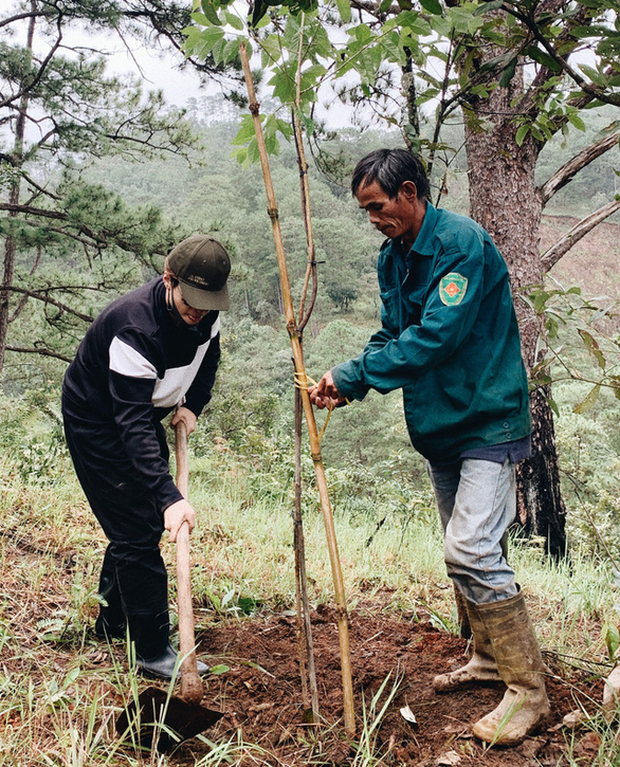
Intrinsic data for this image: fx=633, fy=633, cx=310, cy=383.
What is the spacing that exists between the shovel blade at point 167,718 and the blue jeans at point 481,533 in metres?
0.93

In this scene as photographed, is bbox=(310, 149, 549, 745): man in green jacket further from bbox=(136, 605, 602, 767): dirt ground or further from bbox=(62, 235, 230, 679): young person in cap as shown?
bbox=(62, 235, 230, 679): young person in cap

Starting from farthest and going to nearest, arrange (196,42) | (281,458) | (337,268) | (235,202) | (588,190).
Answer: (588,190), (235,202), (337,268), (281,458), (196,42)

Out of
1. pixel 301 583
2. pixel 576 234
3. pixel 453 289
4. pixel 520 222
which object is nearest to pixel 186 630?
pixel 301 583

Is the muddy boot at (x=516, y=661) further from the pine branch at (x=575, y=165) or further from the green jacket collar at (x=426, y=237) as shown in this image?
the pine branch at (x=575, y=165)

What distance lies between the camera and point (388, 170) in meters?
2.07

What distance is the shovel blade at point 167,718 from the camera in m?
2.03

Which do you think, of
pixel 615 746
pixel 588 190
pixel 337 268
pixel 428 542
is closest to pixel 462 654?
pixel 615 746

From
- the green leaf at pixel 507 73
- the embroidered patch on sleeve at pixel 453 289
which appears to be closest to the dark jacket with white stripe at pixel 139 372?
the embroidered patch on sleeve at pixel 453 289

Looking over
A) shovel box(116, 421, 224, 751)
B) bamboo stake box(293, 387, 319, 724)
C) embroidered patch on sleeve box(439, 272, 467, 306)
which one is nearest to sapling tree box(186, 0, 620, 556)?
embroidered patch on sleeve box(439, 272, 467, 306)

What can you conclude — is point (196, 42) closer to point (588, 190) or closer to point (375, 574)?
point (375, 574)

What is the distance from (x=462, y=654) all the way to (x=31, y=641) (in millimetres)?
1834

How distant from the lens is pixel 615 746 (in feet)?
6.33

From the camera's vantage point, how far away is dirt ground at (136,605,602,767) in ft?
6.63

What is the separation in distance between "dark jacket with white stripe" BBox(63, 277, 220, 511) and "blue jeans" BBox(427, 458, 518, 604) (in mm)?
977
